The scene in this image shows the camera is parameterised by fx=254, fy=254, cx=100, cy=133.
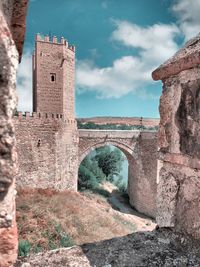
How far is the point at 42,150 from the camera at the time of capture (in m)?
12.6

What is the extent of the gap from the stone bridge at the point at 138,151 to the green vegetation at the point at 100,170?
302 centimetres

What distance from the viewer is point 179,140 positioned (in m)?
1.77

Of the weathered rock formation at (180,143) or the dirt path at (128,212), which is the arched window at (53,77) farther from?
the weathered rock formation at (180,143)

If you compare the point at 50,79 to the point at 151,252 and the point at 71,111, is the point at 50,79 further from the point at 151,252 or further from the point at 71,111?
the point at 151,252

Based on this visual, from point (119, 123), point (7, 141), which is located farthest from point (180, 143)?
point (119, 123)

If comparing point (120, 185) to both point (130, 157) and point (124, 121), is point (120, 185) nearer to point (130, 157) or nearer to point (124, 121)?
point (130, 157)

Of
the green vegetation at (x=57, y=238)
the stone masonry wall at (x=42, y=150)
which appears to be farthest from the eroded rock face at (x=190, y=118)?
the stone masonry wall at (x=42, y=150)

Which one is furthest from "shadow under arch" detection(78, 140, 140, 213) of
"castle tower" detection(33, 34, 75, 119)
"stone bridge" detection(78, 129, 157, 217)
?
"castle tower" detection(33, 34, 75, 119)

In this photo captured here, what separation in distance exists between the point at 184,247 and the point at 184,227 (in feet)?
0.45

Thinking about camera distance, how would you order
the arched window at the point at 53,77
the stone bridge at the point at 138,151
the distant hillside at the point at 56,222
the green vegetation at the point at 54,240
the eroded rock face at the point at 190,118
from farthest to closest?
the arched window at the point at 53,77
the stone bridge at the point at 138,151
the distant hillside at the point at 56,222
the green vegetation at the point at 54,240
the eroded rock face at the point at 190,118

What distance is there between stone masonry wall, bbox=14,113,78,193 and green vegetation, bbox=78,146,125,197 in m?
4.43

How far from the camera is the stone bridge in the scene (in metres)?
15.9

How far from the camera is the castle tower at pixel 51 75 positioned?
1639cm

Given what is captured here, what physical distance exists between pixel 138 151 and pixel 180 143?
1524cm
